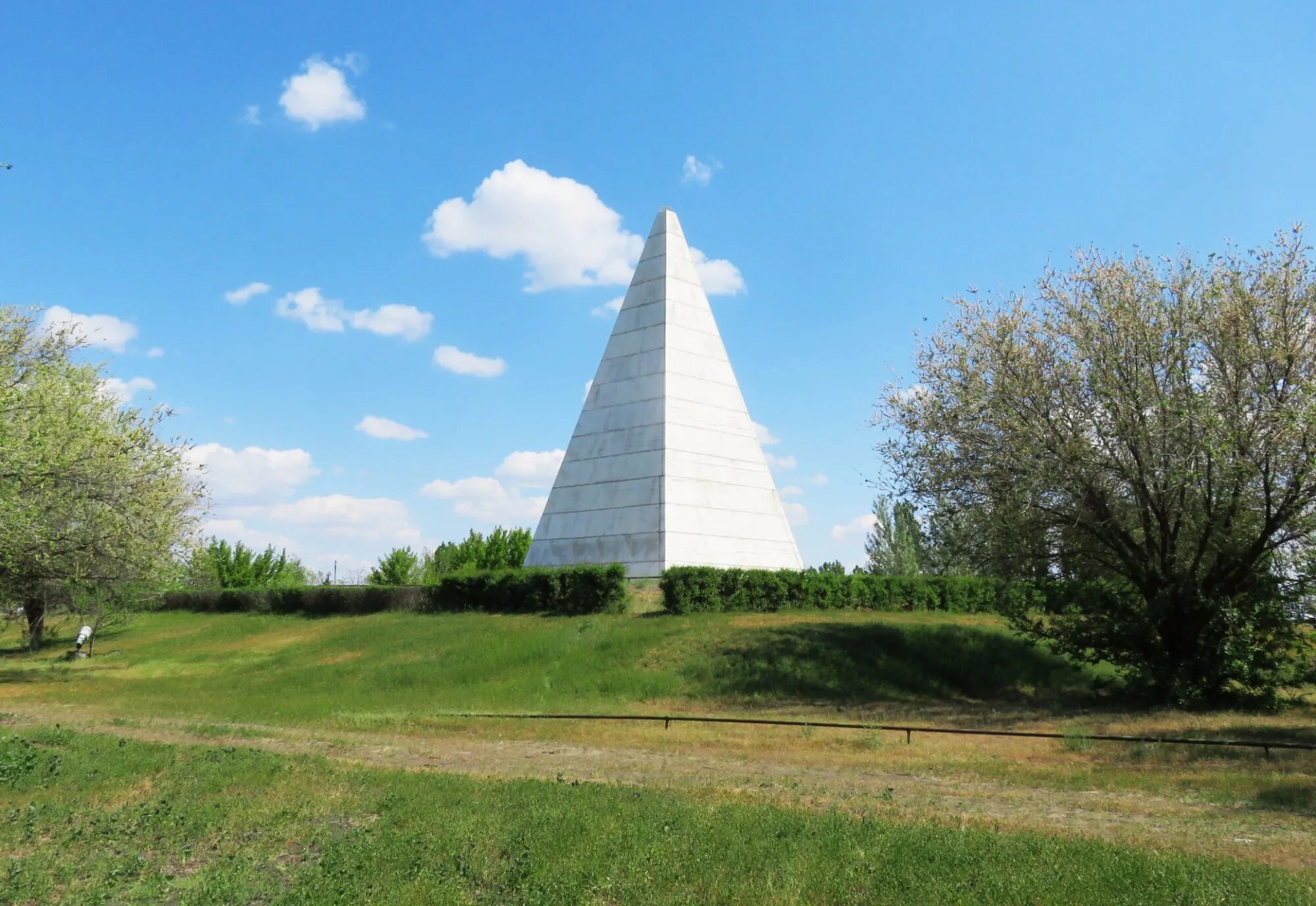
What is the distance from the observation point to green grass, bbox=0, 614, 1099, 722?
23.2m

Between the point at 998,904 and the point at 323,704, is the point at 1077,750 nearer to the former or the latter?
the point at 998,904

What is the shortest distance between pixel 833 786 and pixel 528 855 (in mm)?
5402

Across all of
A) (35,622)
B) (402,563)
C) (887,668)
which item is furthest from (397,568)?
(887,668)

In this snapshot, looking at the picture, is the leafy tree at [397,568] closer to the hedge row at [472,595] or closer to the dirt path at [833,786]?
the hedge row at [472,595]

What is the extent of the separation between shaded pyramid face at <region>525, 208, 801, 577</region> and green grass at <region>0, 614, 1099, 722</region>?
6501 mm

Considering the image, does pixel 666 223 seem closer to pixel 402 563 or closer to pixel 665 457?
pixel 665 457

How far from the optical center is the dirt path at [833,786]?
32.3 feet

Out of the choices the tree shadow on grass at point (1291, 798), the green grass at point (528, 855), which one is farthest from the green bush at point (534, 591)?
the tree shadow on grass at point (1291, 798)

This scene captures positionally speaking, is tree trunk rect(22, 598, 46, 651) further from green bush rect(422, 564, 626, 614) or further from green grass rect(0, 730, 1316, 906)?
green grass rect(0, 730, 1316, 906)

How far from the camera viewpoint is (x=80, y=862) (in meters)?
8.52

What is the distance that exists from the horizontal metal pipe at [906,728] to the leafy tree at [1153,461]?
18.1 feet

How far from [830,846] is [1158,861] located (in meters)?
2.91

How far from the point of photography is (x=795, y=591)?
3347 centimetres

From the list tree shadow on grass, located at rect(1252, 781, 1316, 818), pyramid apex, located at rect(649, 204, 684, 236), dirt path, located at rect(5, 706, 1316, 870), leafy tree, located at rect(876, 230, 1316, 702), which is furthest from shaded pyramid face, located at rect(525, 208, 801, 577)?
tree shadow on grass, located at rect(1252, 781, 1316, 818)
